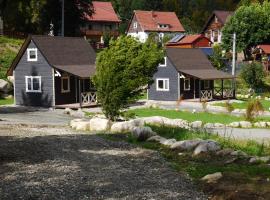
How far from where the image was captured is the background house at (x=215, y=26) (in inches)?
3383

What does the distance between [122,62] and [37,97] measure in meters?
17.2

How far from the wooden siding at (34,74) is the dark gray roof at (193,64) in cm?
1320

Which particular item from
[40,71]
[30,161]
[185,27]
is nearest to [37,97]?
[40,71]

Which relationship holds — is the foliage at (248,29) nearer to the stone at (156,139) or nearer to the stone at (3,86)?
the stone at (3,86)

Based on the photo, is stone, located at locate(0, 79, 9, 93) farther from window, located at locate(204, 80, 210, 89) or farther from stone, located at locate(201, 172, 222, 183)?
stone, located at locate(201, 172, 222, 183)

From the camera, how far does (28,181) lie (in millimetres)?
12047

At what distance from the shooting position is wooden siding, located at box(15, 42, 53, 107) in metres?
40.0

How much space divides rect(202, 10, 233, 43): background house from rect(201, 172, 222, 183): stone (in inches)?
2961

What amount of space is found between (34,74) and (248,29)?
121 ft

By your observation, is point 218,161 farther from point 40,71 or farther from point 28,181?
point 40,71

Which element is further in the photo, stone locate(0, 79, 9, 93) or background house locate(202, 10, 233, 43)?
background house locate(202, 10, 233, 43)

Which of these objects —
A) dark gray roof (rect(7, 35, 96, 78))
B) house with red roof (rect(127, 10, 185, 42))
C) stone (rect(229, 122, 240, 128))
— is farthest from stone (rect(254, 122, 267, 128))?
house with red roof (rect(127, 10, 185, 42))

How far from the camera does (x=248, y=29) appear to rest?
68.2m

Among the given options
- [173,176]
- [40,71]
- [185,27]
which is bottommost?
[173,176]
